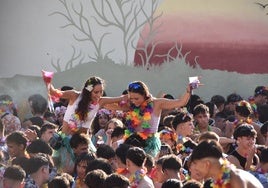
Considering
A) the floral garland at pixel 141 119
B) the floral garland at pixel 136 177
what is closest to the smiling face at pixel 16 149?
the floral garland at pixel 141 119

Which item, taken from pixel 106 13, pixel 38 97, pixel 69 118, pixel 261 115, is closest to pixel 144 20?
pixel 106 13

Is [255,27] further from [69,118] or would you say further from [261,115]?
[69,118]

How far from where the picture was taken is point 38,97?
475 inches

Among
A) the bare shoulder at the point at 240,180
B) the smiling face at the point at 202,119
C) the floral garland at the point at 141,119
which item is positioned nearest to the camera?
the bare shoulder at the point at 240,180

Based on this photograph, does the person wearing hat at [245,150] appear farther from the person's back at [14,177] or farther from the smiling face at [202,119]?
the person's back at [14,177]

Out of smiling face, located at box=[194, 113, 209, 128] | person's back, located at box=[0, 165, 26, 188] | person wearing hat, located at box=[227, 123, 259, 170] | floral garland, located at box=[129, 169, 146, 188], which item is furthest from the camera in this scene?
smiling face, located at box=[194, 113, 209, 128]

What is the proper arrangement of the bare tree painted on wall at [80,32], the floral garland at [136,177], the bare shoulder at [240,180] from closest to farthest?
the bare shoulder at [240,180] → the floral garland at [136,177] → the bare tree painted on wall at [80,32]

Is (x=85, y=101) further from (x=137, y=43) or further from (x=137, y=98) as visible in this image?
(x=137, y=43)

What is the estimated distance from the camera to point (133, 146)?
8266 mm

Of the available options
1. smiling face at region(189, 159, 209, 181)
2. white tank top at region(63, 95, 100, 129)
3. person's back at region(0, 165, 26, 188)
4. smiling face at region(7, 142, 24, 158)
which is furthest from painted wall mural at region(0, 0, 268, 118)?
smiling face at region(189, 159, 209, 181)

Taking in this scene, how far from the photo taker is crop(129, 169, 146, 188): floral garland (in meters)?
7.17

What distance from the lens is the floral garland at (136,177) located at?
7172 mm

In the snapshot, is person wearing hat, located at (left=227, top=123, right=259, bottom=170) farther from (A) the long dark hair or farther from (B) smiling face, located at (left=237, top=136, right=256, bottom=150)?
(A) the long dark hair

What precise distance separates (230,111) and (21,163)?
15.8ft
